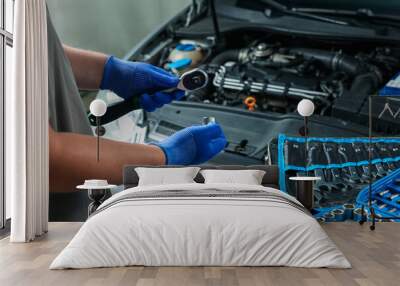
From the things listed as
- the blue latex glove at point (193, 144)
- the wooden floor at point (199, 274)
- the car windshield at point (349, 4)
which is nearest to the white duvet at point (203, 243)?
the wooden floor at point (199, 274)

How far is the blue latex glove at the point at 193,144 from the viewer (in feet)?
19.4

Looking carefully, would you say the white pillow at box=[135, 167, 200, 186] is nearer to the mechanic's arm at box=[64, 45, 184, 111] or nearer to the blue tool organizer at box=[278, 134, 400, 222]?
the mechanic's arm at box=[64, 45, 184, 111]

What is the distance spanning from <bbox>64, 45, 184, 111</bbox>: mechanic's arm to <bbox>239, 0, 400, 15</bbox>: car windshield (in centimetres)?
120

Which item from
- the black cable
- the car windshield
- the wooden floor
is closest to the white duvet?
the wooden floor

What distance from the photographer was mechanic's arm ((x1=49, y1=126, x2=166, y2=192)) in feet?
18.2

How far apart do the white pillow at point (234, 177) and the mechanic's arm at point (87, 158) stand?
2.06ft

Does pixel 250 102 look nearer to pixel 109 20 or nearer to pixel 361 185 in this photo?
pixel 361 185

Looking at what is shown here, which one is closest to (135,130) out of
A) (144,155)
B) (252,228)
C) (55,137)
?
(144,155)

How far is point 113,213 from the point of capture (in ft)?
12.4

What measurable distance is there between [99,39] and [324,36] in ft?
7.81

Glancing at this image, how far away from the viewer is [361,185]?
19.5 feet

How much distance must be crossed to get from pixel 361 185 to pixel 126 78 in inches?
107

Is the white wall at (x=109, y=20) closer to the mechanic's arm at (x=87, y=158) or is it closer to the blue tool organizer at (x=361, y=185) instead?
the mechanic's arm at (x=87, y=158)

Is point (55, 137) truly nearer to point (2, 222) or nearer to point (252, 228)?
point (2, 222)
